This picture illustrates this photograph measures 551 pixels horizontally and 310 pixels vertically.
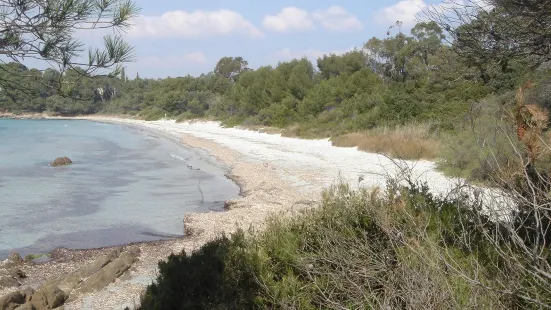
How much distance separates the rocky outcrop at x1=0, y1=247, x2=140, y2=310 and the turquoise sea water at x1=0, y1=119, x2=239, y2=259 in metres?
2.72

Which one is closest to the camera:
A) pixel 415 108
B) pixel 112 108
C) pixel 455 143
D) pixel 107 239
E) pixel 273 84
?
pixel 107 239

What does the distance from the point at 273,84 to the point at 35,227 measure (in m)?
36.4

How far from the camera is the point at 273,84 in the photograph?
48.6m

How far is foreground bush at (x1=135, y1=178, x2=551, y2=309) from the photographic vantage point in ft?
10.7

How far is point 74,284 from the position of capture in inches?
311

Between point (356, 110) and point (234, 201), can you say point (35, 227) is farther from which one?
point (356, 110)

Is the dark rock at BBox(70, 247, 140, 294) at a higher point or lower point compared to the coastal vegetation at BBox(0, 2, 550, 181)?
lower

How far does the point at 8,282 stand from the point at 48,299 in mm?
1754

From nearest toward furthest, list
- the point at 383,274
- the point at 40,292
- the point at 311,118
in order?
the point at 383,274 → the point at 40,292 → the point at 311,118

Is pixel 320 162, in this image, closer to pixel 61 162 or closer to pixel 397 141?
pixel 397 141

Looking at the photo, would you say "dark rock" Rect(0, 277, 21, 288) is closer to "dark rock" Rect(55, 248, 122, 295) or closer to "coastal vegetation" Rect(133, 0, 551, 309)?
"dark rock" Rect(55, 248, 122, 295)

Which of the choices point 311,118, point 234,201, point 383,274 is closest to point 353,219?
point 383,274

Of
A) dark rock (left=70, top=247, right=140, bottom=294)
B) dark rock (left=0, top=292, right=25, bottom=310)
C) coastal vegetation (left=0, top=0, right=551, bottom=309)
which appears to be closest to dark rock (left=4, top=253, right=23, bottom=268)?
dark rock (left=70, top=247, right=140, bottom=294)

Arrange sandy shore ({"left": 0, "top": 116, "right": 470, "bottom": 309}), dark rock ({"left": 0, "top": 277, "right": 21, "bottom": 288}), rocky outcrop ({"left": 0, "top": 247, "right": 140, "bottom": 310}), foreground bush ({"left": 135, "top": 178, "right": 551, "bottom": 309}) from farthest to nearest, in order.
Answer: dark rock ({"left": 0, "top": 277, "right": 21, "bottom": 288}) → sandy shore ({"left": 0, "top": 116, "right": 470, "bottom": 309}) → rocky outcrop ({"left": 0, "top": 247, "right": 140, "bottom": 310}) → foreground bush ({"left": 135, "top": 178, "right": 551, "bottom": 309})
